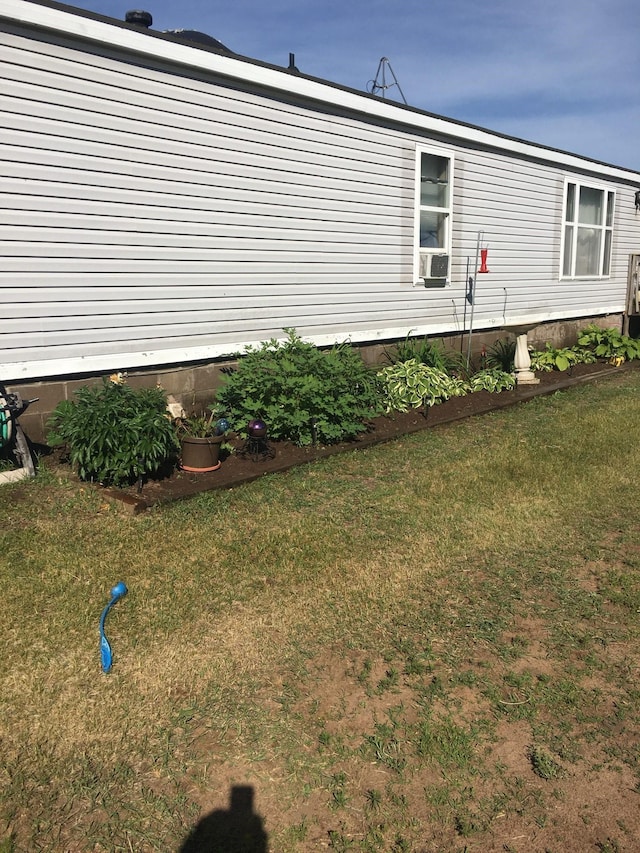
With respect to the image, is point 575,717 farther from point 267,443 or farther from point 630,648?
point 267,443

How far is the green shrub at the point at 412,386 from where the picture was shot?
8.66 meters

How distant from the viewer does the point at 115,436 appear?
5.44m

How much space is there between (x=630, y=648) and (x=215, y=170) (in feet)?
19.1

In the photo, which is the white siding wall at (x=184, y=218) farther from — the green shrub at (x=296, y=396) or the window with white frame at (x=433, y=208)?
the green shrub at (x=296, y=396)

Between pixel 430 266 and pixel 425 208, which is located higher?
pixel 425 208

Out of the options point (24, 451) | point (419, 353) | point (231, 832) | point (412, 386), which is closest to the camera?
point (231, 832)

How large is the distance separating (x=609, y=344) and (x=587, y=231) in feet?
7.90

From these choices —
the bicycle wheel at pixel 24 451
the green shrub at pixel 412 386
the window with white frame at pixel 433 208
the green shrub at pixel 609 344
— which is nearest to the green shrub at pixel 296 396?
the green shrub at pixel 412 386

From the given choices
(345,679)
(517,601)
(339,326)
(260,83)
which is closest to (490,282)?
(339,326)

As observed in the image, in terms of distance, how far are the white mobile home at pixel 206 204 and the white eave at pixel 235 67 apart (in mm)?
20

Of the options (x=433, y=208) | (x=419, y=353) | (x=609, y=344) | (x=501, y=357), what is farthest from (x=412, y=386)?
(x=609, y=344)

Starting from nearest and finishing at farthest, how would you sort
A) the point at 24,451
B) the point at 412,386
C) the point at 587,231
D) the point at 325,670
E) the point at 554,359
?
the point at 325,670 < the point at 24,451 < the point at 412,386 < the point at 554,359 < the point at 587,231

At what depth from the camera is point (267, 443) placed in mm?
6594

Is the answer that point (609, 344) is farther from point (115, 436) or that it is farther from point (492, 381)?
point (115, 436)
